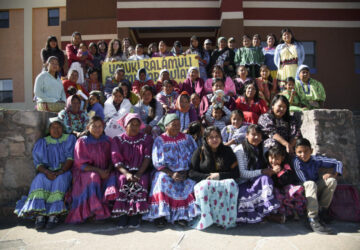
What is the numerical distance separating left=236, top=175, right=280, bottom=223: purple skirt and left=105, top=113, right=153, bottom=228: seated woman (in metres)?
1.21

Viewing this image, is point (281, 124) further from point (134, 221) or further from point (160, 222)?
point (134, 221)

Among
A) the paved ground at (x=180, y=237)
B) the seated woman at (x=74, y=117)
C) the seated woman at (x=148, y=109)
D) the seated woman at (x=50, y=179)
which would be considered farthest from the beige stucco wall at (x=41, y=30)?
the paved ground at (x=180, y=237)

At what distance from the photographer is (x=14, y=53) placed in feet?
40.5

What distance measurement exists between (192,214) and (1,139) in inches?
116

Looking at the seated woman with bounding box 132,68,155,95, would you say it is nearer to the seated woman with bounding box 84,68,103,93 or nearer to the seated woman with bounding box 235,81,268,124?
the seated woman with bounding box 84,68,103,93

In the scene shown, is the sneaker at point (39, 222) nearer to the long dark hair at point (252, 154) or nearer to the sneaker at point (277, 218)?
the long dark hair at point (252, 154)

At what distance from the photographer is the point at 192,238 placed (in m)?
3.01

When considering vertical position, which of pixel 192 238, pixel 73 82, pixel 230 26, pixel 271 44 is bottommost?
pixel 192 238

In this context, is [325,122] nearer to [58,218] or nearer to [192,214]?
[192,214]

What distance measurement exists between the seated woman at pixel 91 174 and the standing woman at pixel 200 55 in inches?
146

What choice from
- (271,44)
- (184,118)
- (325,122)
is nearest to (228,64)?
(271,44)

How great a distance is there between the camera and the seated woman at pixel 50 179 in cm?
346

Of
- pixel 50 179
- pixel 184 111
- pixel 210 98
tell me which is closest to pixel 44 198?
pixel 50 179

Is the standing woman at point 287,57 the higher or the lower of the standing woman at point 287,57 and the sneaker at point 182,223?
the higher
